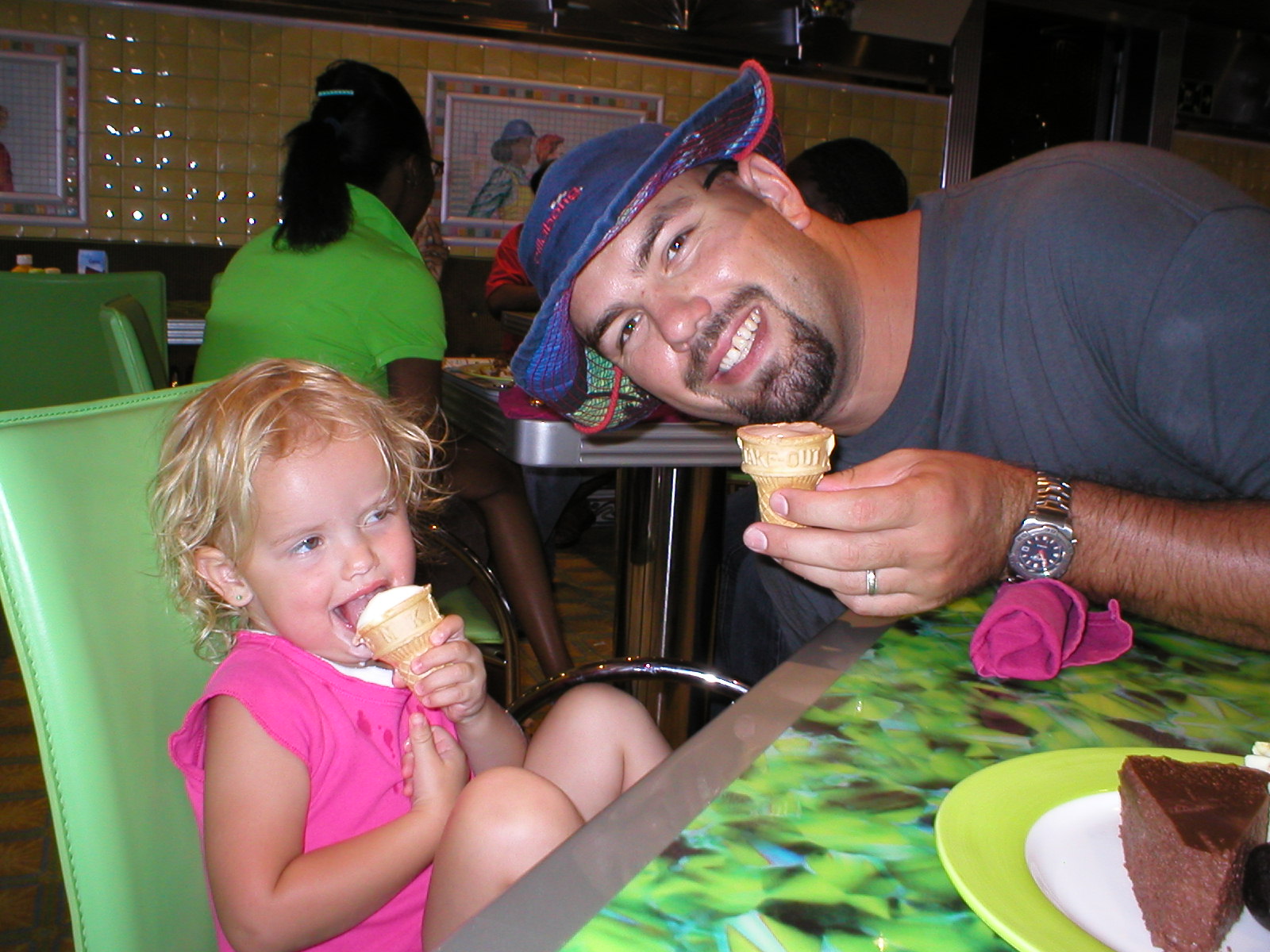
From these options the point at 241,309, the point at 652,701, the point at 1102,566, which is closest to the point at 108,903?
the point at 1102,566

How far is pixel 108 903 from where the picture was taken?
841mm

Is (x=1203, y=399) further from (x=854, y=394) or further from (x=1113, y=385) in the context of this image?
(x=854, y=394)

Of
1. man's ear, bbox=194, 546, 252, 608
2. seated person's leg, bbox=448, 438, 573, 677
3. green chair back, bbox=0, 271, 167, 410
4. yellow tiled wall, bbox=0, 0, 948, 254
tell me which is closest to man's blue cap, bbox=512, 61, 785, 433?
man's ear, bbox=194, 546, 252, 608

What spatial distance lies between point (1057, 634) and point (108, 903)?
92 cm

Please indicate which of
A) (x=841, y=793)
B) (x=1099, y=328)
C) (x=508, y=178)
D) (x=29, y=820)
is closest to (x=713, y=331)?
(x=1099, y=328)

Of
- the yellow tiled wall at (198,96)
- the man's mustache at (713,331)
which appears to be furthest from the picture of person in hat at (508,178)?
the man's mustache at (713,331)

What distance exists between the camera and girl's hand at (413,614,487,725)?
46.5 inches

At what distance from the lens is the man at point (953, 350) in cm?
107

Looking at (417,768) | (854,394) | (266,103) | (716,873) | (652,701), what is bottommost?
(652,701)

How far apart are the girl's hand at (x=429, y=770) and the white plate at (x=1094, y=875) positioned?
727 millimetres

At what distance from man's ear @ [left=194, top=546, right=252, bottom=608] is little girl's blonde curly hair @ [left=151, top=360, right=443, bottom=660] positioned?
10 millimetres

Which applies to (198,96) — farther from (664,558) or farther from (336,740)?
(336,740)

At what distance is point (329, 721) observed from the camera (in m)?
1.19

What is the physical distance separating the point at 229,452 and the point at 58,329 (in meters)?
2.00
